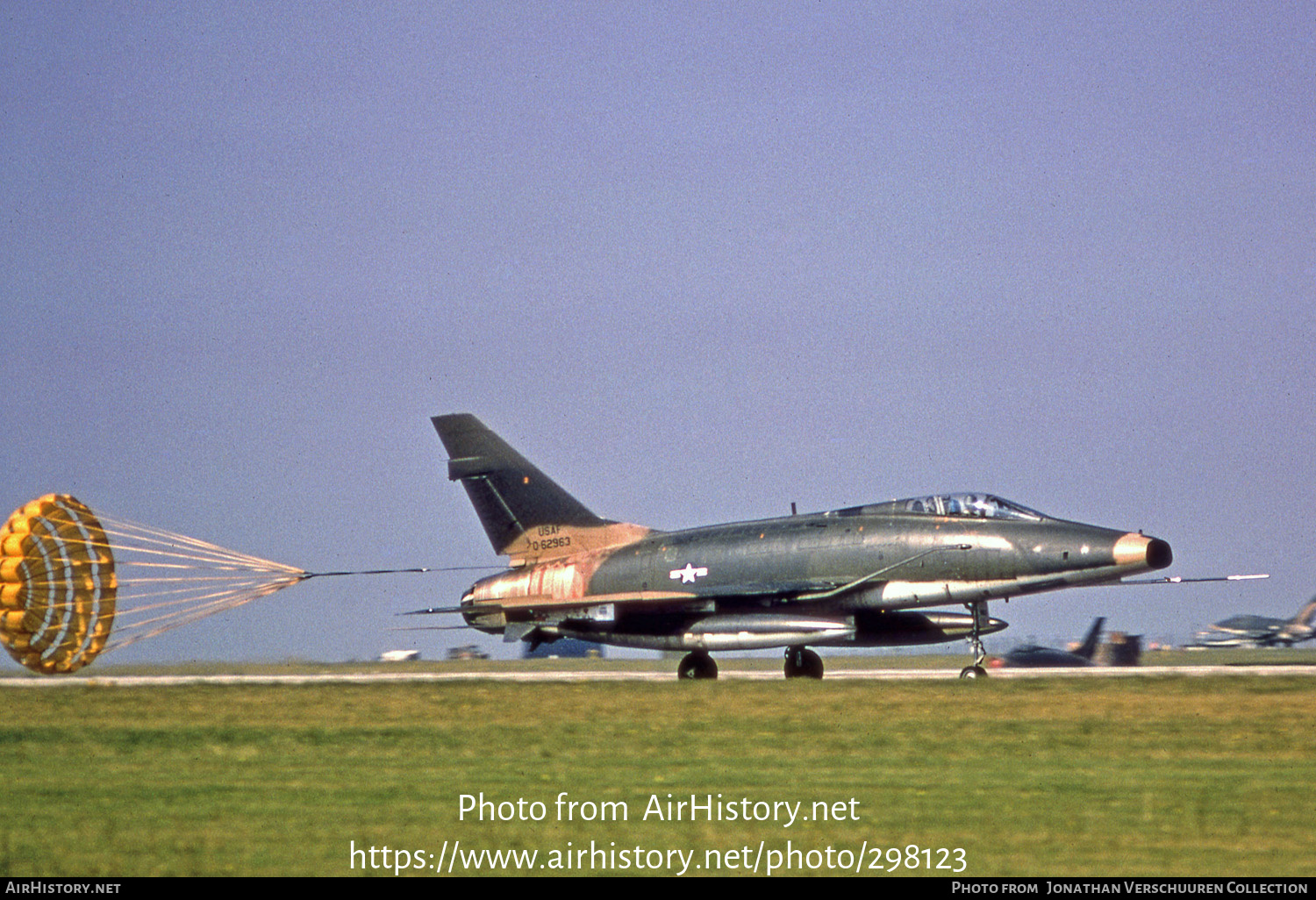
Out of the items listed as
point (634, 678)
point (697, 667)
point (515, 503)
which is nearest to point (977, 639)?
point (697, 667)

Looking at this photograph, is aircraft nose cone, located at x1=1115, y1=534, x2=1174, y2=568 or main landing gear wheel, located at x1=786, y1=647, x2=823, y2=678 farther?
main landing gear wheel, located at x1=786, y1=647, x2=823, y2=678

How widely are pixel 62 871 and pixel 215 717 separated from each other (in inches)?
413

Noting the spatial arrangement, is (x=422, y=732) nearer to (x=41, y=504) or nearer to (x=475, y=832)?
(x=475, y=832)

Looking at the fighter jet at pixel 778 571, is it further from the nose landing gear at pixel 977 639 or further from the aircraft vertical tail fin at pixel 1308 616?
the aircraft vertical tail fin at pixel 1308 616

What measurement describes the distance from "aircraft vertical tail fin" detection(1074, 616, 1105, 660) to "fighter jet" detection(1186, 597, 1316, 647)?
30942 mm

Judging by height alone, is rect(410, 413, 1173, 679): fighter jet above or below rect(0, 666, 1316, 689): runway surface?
above

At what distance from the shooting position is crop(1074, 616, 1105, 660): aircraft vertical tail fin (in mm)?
37744

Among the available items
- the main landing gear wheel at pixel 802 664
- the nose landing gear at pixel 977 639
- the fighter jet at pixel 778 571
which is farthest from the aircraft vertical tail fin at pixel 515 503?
the nose landing gear at pixel 977 639

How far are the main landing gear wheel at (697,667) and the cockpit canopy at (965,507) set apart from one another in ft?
13.5

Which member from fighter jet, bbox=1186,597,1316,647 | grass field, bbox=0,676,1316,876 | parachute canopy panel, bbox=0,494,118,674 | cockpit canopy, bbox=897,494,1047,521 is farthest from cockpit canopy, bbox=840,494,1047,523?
fighter jet, bbox=1186,597,1316,647

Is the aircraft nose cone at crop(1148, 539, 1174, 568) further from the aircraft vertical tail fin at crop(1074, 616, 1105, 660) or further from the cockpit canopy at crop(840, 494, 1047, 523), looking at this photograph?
the aircraft vertical tail fin at crop(1074, 616, 1105, 660)

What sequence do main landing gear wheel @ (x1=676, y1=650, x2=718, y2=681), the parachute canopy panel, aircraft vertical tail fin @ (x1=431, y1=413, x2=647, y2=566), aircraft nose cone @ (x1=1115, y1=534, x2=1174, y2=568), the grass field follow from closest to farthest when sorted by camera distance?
the grass field
the parachute canopy panel
aircraft nose cone @ (x1=1115, y1=534, x2=1174, y2=568)
main landing gear wheel @ (x1=676, y1=650, x2=718, y2=681)
aircraft vertical tail fin @ (x1=431, y1=413, x2=647, y2=566)

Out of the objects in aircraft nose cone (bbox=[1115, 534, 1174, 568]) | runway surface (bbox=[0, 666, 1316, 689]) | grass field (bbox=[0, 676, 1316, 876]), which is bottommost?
grass field (bbox=[0, 676, 1316, 876])
